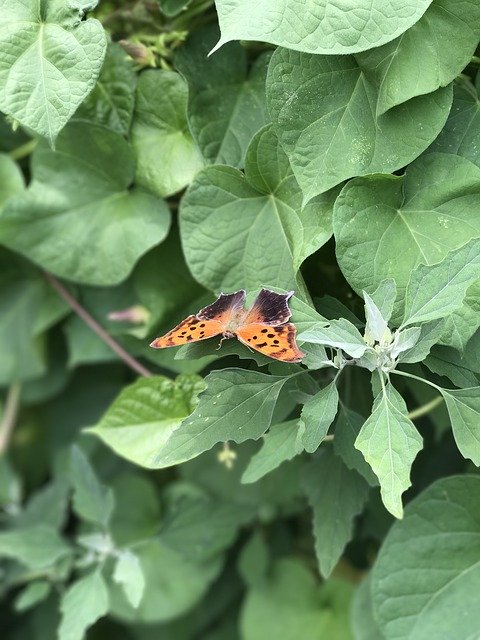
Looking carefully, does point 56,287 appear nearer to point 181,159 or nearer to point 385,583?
point 181,159

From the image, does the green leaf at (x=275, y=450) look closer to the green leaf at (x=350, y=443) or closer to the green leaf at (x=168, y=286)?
the green leaf at (x=350, y=443)

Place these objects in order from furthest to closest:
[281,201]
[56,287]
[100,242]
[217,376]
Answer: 1. [56,287]
2. [100,242]
3. [281,201]
4. [217,376]

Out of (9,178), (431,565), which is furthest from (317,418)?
(9,178)

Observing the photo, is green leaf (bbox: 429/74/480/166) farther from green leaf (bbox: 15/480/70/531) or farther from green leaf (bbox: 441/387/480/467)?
green leaf (bbox: 15/480/70/531)

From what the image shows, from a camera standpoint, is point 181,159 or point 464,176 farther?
point 181,159

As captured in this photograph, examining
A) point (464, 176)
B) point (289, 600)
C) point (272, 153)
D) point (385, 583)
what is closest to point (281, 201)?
point (272, 153)

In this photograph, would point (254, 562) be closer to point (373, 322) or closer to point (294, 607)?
point (294, 607)
